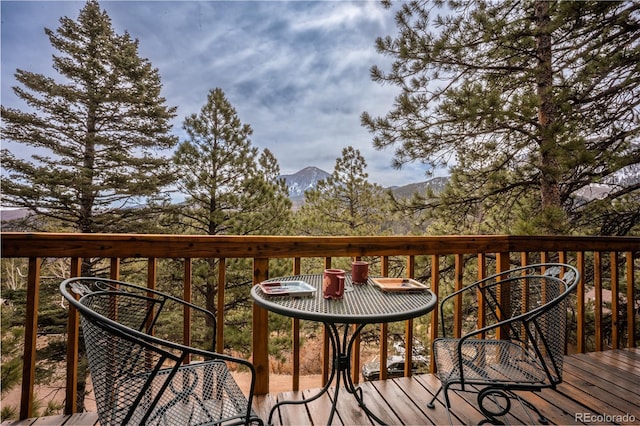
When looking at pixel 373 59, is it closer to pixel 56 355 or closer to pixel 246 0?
pixel 246 0

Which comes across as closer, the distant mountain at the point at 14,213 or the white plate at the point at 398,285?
the white plate at the point at 398,285

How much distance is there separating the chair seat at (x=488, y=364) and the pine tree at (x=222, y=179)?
308 inches

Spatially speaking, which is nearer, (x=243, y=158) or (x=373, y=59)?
(x=373, y=59)

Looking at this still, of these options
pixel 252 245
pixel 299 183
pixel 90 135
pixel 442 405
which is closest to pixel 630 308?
pixel 442 405

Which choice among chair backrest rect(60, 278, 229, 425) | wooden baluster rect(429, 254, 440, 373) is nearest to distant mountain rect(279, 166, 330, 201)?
wooden baluster rect(429, 254, 440, 373)

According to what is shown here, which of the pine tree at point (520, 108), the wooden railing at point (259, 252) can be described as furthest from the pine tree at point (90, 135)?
the wooden railing at point (259, 252)

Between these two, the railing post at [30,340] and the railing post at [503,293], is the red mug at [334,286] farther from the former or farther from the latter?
the railing post at [30,340]

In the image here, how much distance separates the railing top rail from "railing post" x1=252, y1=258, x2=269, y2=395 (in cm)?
11

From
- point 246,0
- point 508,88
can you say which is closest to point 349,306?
point 246,0

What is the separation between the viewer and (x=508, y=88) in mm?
4816

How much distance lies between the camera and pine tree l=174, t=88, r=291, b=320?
9.12 metres

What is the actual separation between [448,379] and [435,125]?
14.5 ft

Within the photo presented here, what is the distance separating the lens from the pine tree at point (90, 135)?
9.09 metres

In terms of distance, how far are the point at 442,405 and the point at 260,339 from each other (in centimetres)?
111
